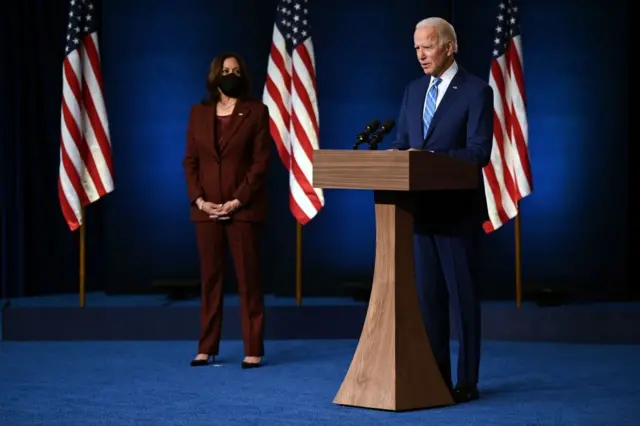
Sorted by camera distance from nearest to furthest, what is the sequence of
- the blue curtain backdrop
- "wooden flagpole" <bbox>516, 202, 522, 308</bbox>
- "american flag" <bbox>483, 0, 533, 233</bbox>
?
"american flag" <bbox>483, 0, 533, 233</bbox> < "wooden flagpole" <bbox>516, 202, 522, 308</bbox> < the blue curtain backdrop

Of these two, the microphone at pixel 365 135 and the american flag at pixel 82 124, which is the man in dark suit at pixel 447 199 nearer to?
the microphone at pixel 365 135

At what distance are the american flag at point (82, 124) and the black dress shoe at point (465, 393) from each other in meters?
3.08

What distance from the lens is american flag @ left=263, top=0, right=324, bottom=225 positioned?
7.57 metres

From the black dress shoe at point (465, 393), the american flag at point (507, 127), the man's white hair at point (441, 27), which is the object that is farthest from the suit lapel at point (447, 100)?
the american flag at point (507, 127)

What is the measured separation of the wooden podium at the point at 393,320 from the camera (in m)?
5.14

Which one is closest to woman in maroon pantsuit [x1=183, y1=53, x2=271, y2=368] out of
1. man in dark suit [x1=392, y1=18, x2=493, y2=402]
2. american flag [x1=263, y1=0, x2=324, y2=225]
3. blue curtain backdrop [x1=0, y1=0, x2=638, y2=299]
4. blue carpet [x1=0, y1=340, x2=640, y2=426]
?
blue carpet [x1=0, y1=340, x2=640, y2=426]

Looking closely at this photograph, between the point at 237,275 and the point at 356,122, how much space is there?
2.19m

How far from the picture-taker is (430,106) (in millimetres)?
5441

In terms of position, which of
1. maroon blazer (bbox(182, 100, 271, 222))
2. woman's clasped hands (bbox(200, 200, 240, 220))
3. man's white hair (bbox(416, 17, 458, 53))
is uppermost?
man's white hair (bbox(416, 17, 458, 53))

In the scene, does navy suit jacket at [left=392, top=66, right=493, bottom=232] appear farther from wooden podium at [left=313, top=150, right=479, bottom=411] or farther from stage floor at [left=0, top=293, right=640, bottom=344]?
stage floor at [left=0, top=293, right=640, bottom=344]

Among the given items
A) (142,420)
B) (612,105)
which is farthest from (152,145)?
(142,420)

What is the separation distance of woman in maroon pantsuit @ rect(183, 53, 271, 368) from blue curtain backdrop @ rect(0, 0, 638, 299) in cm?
183

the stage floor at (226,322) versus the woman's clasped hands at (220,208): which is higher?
the woman's clasped hands at (220,208)

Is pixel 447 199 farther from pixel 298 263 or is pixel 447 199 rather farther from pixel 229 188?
pixel 298 263
